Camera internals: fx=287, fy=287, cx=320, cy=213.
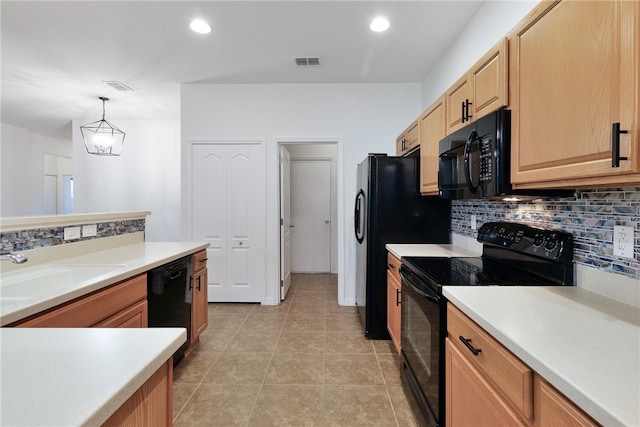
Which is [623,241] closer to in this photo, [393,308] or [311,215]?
[393,308]

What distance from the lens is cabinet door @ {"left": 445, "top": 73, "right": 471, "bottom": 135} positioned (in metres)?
1.70

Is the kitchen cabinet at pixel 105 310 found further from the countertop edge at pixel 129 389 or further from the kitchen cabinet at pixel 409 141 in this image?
the kitchen cabinet at pixel 409 141

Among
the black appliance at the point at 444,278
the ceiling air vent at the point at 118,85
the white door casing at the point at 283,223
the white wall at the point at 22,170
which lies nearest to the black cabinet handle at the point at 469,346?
the black appliance at the point at 444,278

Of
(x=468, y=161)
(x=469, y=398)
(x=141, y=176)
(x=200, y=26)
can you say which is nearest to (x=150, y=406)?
(x=469, y=398)

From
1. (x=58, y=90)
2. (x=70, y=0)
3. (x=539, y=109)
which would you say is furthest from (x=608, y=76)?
(x=58, y=90)

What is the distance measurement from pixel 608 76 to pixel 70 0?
3198 millimetres

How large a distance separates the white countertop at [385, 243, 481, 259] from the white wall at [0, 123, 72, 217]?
6785 mm

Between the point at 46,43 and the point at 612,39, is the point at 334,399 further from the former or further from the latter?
the point at 46,43

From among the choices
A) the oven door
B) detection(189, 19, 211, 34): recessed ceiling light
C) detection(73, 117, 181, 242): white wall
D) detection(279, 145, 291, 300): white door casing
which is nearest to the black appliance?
the oven door

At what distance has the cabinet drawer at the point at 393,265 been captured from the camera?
2.22m

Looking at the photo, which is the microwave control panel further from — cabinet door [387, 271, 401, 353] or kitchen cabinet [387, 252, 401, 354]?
cabinet door [387, 271, 401, 353]

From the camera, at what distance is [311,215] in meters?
5.23

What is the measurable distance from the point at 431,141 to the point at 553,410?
1.89m

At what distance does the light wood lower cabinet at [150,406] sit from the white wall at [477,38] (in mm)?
2495
